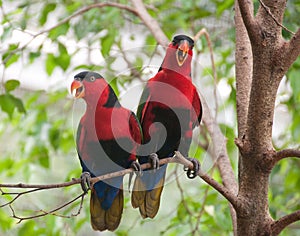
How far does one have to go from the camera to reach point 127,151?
→ 0.53 m

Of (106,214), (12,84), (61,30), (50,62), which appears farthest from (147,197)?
(50,62)

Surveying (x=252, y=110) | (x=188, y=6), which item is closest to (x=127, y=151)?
(x=252, y=110)

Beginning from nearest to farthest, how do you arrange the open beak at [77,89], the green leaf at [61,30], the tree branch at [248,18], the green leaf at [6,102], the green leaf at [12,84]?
1. the open beak at [77,89]
2. the tree branch at [248,18]
3. the green leaf at [12,84]
4. the green leaf at [6,102]
5. the green leaf at [61,30]

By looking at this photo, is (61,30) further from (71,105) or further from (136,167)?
(136,167)

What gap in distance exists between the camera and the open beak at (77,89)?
19.8 inches

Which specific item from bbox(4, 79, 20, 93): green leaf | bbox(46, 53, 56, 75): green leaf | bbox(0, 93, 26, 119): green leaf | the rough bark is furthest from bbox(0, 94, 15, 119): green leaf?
the rough bark

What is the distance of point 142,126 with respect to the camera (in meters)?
0.55

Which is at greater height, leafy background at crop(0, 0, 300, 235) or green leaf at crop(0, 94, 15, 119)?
green leaf at crop(0, 94, 15, 119)

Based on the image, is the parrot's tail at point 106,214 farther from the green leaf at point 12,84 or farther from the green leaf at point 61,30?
the green leaf at point 61,30

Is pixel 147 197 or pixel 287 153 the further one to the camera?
pixel 287 153

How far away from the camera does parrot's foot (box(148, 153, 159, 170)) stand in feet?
1.74

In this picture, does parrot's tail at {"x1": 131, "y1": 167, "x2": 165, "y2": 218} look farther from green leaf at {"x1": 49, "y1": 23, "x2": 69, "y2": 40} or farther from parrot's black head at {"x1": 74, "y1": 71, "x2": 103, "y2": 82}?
green leaf at {"x1": 49, "y1": 23, "x2": 69, "y2": 40}

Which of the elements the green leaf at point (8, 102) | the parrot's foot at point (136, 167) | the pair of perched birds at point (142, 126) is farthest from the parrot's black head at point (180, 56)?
the green leaf at point (8, 102)

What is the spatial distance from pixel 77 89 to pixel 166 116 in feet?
0.32
